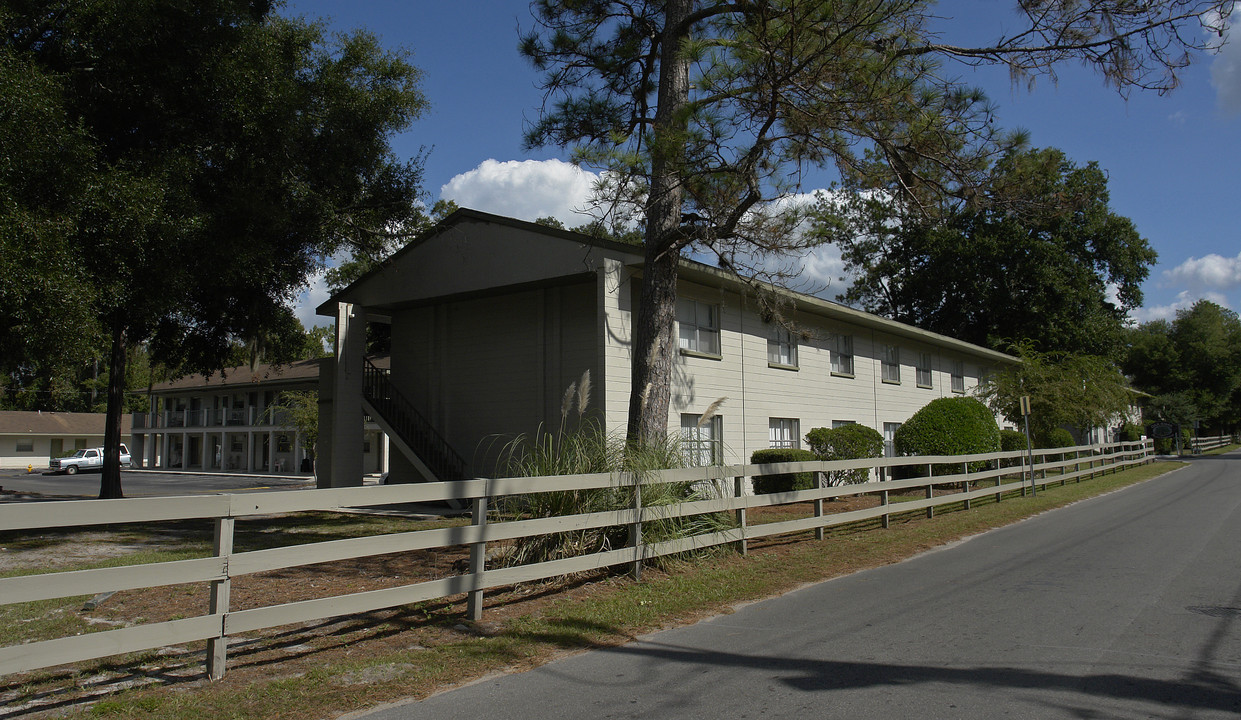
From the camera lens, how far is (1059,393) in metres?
27.2

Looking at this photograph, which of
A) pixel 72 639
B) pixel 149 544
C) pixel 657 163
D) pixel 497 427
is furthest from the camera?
pixel 497 427

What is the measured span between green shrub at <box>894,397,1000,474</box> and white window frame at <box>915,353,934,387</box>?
6618 millimetres

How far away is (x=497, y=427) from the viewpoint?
18.2 meters

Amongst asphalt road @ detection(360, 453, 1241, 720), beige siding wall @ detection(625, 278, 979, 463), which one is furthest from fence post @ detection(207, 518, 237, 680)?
beige siding wall @ detection(625, 278, 979, 463)

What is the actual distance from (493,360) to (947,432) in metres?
11.1

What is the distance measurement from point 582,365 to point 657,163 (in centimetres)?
682

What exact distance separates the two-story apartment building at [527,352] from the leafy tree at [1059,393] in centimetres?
883

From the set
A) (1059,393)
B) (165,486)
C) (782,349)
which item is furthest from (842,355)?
(165,486)

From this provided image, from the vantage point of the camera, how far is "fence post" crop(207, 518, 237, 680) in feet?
16.6

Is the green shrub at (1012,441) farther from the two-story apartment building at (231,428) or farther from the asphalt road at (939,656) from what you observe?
the two-story apartment building at (231,428)

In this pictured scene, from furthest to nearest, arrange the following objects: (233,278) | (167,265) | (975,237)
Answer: (975,237) → (233,278) → (167,265)

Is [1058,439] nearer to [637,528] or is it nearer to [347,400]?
[347,400]

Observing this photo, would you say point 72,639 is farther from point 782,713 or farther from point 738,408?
point 738,408

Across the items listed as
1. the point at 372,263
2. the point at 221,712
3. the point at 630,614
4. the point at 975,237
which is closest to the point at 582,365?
the point at 372,263
